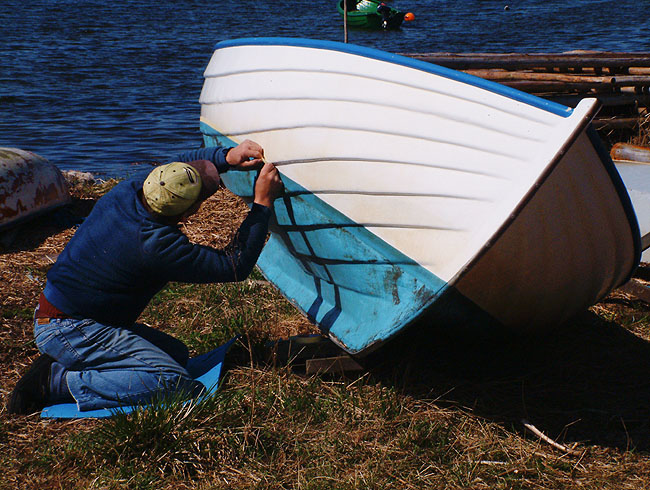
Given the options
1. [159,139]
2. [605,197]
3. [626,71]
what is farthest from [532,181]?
[159,139]

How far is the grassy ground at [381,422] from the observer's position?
2.89 m

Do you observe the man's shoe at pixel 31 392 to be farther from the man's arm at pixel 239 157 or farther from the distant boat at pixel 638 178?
the distant boat at pixel 638 178

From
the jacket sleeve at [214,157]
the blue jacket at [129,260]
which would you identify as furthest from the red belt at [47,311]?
the jacket sleeve at [214,157]

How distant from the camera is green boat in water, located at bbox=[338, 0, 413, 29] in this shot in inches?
1319

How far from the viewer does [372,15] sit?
34094 millimetres

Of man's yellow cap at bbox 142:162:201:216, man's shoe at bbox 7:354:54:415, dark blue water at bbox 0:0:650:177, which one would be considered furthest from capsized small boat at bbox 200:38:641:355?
dark blue water at bbox 0:0:650:177

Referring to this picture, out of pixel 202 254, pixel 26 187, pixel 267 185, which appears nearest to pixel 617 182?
pixel 267 185

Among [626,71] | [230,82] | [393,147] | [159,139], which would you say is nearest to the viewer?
[393,147]

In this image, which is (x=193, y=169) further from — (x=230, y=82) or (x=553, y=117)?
(x=553, y=117)

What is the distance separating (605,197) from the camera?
122 inches

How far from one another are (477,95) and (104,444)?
75.2 inches

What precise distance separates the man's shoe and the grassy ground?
6 centimetres

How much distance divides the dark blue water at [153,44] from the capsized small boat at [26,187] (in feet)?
10.8

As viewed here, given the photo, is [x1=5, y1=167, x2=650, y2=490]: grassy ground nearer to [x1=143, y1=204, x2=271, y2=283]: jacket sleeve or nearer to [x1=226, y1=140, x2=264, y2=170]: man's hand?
[x1=143, y1=204, x2=271, y2=283]: jacket sleeve
